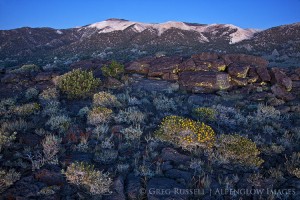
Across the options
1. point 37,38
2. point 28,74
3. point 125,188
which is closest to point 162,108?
point 125,188

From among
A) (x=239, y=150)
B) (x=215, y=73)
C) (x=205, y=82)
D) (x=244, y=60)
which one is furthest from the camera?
(x=244, y=60)

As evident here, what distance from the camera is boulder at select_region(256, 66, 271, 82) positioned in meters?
14.3

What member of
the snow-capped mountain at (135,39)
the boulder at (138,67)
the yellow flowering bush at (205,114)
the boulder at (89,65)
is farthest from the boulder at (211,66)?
the snow-capped mountain at (135,39)

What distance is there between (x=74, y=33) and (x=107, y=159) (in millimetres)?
73285

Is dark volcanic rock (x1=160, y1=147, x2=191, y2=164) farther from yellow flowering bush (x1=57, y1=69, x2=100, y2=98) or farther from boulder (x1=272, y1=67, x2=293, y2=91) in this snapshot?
boulder (x1=272, y1=67, x2=293, y2=91)

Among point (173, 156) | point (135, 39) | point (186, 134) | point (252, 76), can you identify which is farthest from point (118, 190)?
point (135, 39)

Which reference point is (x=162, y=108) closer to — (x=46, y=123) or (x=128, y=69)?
(x=46, y=123)

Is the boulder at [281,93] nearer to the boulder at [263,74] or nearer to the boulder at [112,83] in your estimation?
the boulder at [263,74]

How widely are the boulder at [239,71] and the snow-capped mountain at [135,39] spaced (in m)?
31.1

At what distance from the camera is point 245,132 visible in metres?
8.87

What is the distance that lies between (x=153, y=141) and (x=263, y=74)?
379 inches

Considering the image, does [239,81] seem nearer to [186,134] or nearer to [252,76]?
[252,76]

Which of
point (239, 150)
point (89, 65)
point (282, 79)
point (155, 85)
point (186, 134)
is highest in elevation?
point (89, 65)

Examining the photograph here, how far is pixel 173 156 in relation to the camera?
22.8ft
